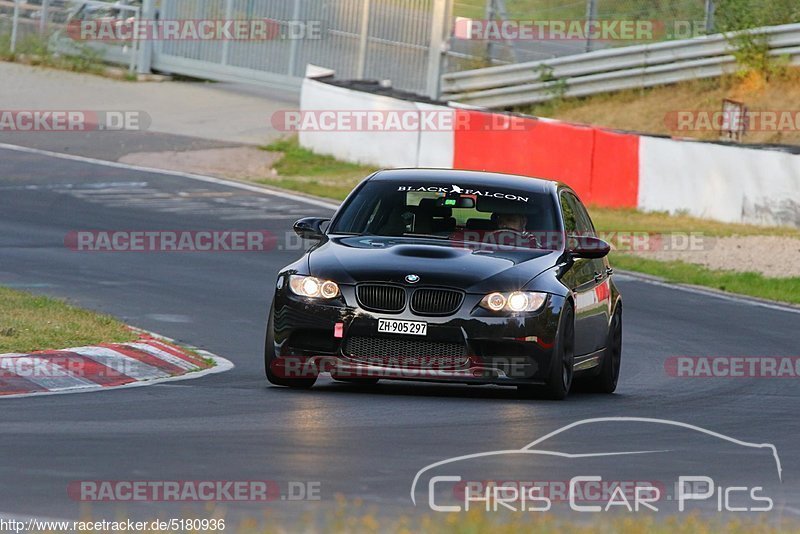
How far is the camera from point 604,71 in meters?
37.5

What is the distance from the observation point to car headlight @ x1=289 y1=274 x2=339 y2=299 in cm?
1071

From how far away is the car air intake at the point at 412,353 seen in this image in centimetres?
1055

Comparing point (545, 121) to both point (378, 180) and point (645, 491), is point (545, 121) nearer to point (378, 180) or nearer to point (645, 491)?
point (378, 180)

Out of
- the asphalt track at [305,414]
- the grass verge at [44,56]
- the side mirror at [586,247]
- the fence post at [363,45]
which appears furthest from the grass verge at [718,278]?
the grass verge at [44,56]

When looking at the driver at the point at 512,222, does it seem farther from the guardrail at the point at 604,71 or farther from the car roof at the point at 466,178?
the guardrail at the point at 604,71

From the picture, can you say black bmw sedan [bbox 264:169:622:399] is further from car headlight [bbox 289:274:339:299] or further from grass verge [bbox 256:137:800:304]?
grass verge [bbox 256:137:800:304]

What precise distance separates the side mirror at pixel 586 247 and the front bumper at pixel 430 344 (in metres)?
0.93

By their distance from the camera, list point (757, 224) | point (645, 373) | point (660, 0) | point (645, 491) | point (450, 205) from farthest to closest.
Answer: point (660, 0) < point (757, 224) < point (645, 373) < point (450, 205) < point (645, 491)

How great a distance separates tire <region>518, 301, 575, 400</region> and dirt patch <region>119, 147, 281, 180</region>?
61.7ft

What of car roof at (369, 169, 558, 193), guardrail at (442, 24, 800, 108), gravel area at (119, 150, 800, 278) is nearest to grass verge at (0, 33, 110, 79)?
A: guardrail at (442, 24, 800, 108)

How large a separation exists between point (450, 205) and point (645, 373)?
269cm

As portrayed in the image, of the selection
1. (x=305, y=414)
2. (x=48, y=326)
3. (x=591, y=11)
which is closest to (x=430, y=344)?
(x=305, y=414)

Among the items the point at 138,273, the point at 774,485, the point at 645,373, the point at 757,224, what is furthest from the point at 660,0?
the point at 774,485

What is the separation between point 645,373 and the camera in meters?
13.6
